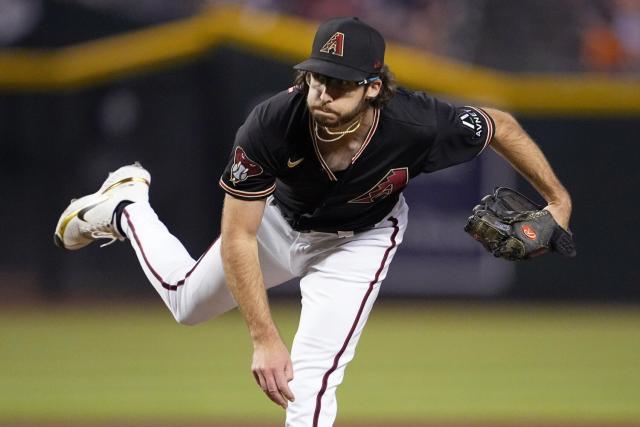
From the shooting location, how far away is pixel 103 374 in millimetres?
7715

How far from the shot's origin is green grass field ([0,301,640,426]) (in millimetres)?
6719

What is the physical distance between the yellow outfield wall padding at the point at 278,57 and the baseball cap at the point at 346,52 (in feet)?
19.1

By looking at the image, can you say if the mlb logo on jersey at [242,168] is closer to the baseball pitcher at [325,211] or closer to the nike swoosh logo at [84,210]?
the baseball pitcher at [325,211]

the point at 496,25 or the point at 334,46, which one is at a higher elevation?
the point at 334,46

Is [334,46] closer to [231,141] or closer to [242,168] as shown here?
[242,168]

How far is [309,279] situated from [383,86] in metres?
0.90

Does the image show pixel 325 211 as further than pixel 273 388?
Yes

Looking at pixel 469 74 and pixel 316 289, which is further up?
pixel 316 289

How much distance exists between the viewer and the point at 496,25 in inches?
432

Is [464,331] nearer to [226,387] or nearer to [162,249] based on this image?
[226,387]

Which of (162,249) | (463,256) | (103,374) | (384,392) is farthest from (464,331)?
(162,249)

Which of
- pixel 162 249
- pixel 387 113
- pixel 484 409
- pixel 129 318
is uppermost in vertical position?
pixel 387 113

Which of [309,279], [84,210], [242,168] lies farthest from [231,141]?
[242,168]

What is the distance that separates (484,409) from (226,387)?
1683 millimetres
